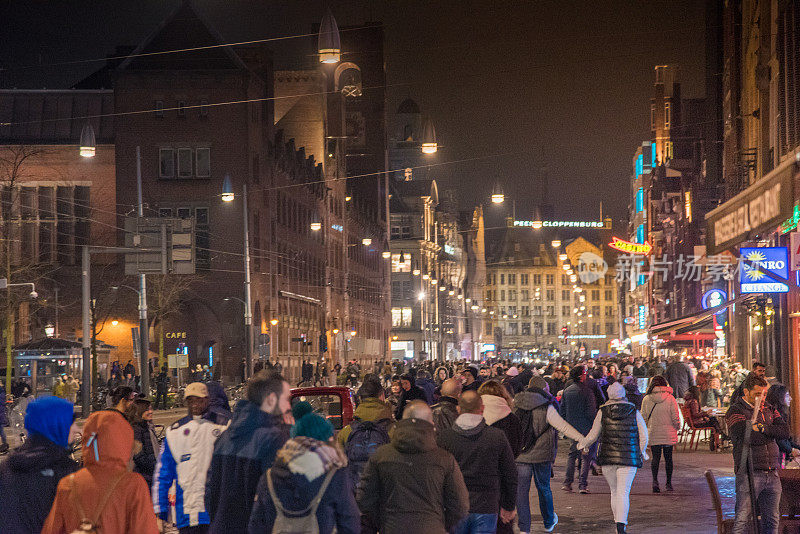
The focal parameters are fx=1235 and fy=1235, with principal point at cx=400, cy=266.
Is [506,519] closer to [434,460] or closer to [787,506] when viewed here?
[434,460]

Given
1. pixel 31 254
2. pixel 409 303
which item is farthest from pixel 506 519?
pixel 409 303

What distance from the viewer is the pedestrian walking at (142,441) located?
11.5m

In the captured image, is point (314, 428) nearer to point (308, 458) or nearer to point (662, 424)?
point (308, 458)

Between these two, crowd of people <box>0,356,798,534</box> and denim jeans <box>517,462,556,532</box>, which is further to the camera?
denim jeans <box>517,462,556,532</box>

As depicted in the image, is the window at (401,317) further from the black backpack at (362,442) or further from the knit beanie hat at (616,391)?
the black backpack at (362,442)

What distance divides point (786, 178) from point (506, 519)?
13.0 m

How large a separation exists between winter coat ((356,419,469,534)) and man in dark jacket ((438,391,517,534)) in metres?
1.31

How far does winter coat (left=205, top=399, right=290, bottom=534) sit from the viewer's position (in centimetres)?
773

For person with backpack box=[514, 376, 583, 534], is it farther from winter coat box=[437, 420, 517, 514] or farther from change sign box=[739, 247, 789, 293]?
change sign box=[739, 247, 789, 293]

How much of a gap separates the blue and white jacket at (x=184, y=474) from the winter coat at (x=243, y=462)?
40.8 inches

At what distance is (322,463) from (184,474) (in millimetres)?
2721

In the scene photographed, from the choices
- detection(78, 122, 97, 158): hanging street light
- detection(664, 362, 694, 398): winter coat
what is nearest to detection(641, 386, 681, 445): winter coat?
detection(664, 362, 694, 398): winter coat

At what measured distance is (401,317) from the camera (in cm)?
12575

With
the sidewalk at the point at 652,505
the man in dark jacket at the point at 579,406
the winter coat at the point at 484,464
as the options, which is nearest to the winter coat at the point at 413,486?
the winter coat at the point at 484,464
